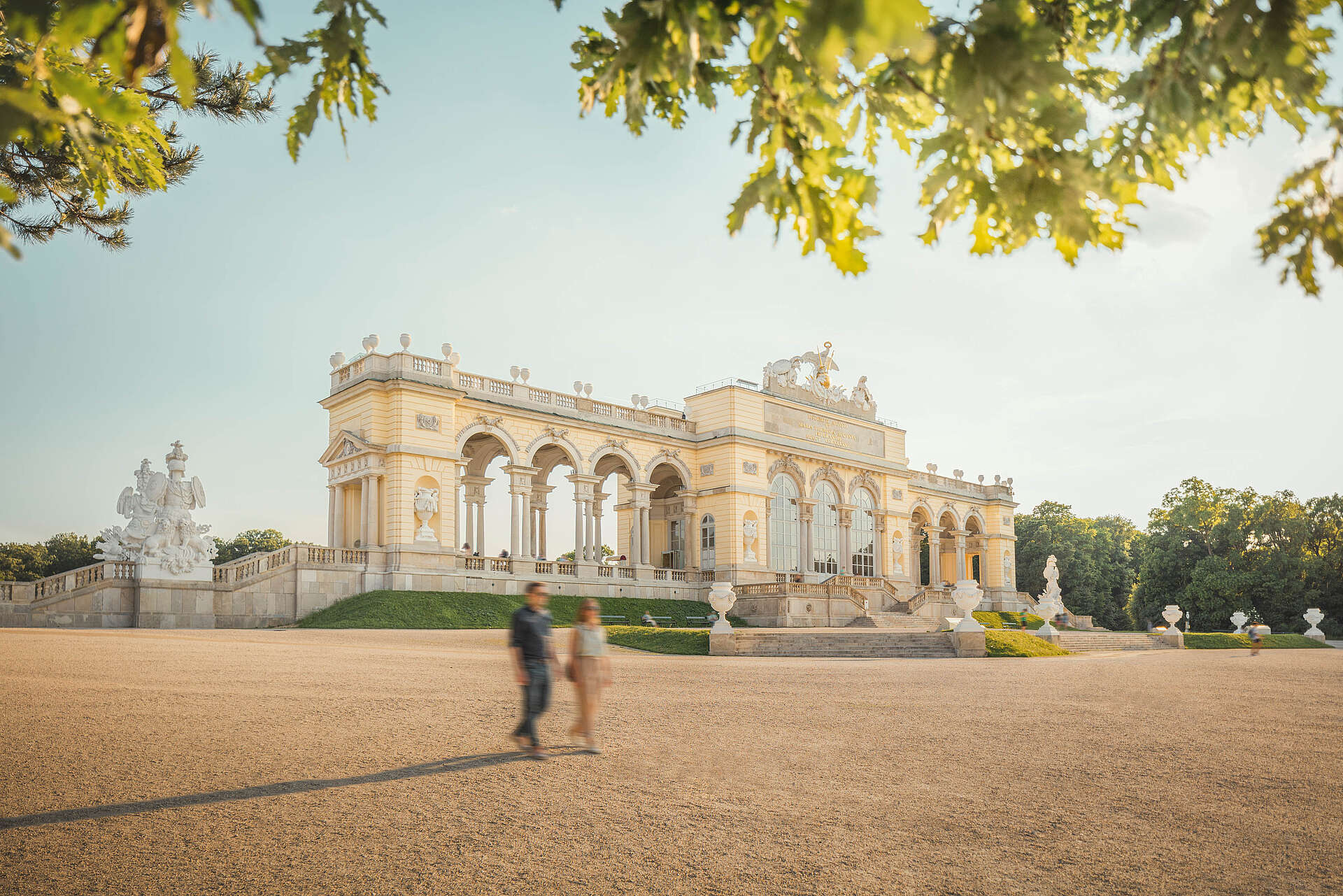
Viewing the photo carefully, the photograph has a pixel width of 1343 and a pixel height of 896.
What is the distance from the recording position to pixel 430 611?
95.4 feet

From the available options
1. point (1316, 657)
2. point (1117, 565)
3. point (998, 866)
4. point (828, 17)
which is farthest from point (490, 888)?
point (1117, 565)

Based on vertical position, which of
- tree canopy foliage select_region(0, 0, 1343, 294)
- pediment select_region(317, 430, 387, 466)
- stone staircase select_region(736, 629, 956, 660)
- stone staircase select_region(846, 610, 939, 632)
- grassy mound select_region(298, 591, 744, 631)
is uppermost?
pediment select_region(317, 430, 387, 466)

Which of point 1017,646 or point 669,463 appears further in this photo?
point 669,463

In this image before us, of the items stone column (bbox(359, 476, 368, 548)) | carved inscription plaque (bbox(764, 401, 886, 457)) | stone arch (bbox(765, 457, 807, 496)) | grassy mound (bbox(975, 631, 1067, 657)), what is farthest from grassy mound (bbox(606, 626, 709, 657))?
carved inscription plaque (bbox(764, 401, 886, 457))

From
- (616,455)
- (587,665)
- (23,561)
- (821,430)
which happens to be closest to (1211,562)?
(821,430)

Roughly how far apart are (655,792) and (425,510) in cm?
2773

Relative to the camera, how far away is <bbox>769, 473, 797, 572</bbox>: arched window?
44594 mm

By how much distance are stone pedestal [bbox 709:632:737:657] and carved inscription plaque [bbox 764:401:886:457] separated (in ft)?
71.4

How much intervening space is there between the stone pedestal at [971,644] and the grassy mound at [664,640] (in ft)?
19.7

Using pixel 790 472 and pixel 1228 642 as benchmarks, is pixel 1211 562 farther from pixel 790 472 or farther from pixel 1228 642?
pixel 790 472

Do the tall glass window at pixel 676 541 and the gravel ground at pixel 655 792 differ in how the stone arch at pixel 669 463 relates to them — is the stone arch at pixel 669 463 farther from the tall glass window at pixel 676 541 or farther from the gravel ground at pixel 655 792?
the gravel ground at pixel 655 792

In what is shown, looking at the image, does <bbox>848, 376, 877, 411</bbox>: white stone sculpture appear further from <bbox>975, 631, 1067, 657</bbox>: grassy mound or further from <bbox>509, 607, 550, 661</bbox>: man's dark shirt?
<bbox>509, 607, 550, 661</bbox>: man's dark shirt

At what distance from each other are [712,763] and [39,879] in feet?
15.1

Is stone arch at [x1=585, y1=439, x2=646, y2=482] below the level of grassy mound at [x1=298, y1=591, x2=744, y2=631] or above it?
above
